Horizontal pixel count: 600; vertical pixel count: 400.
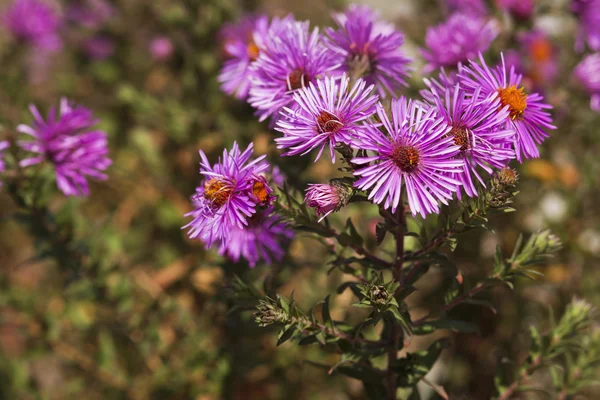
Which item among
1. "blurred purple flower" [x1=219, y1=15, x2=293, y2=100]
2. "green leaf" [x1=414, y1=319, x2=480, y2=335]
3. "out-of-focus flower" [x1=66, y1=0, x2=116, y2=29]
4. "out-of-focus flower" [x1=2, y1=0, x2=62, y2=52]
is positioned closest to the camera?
"green leaf" [x1=414, y1=319, x2=480, y2=335]

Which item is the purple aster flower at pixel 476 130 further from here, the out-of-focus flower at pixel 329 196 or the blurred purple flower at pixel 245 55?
the blurred purple flower at pixel 245 55

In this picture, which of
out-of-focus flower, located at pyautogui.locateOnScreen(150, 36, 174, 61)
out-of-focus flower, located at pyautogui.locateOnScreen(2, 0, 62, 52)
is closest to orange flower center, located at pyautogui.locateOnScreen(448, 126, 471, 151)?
out-of-focus flower, located at pyautogui.locateOnScreen(150, 36, 174, 61)

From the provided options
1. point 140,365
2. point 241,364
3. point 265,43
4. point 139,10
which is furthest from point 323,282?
point 139,10

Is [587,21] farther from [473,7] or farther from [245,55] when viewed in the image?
[245,55]

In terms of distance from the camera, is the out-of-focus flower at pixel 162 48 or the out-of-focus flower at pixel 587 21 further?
the out-of-focus flower at pixel 162 48

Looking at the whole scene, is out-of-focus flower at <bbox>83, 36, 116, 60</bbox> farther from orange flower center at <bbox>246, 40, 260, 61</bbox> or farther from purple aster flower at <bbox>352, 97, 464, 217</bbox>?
purple aster flower at <bbox>352, 97, 464, 217</bbox>

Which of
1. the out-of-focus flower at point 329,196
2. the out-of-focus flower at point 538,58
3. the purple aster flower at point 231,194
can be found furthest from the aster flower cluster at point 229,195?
the out-of-focus flower at point 538,58

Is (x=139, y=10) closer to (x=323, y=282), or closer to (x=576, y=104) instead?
(x=323, y=282)
